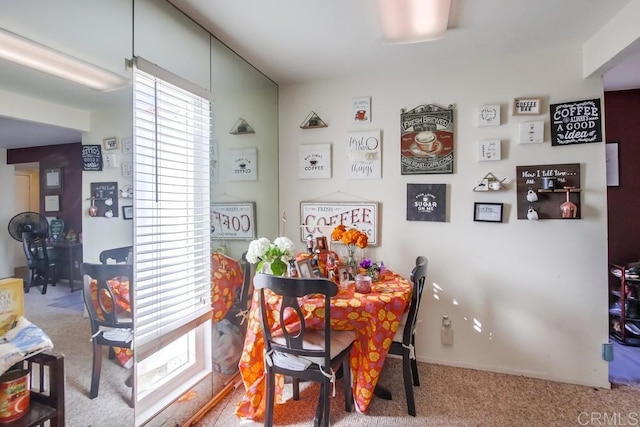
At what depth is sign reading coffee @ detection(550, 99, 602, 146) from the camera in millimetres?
2074

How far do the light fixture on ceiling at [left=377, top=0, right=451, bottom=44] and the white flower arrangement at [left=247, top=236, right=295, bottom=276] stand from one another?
149cm

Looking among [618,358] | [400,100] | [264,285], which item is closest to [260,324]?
[264,285]

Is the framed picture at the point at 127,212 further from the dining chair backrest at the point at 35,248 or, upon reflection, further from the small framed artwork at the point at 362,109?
the small framed artwork at the point at 362,109

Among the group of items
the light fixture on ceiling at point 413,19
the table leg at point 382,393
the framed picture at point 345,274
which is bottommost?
the table leg at point 382,393

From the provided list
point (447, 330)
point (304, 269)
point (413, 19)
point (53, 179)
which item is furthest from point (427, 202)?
point (53, 179)

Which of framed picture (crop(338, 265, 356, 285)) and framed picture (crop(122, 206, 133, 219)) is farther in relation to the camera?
framed picture (crop(338, 265, 356, 285))

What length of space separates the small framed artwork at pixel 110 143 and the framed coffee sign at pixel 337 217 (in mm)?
1586

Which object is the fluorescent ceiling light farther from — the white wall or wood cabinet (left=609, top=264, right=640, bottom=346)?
wood cabinet (left=609, top=264, right=640, bottom=346)

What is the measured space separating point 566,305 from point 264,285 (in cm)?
221

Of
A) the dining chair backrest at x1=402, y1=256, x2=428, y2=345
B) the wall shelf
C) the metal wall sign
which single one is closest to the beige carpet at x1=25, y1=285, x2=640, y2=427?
the dining chair backrest at x1=402, y1=256, x2=428, y2=345

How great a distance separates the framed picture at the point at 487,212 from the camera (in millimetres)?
2256

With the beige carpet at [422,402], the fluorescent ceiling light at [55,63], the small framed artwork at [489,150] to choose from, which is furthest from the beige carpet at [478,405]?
the fluorescent ceiling light at [55,63]

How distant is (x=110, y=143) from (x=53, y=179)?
0.87 ft

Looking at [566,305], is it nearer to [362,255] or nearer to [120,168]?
[362,255]
